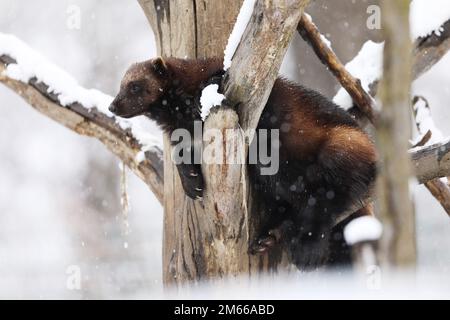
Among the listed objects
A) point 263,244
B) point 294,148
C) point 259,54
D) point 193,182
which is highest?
point 259,54

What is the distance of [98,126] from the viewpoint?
4199 mm

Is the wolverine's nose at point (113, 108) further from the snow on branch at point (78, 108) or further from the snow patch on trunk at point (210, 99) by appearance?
the snow patch on trunk at point (210, 99)

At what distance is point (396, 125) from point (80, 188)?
11.0 m

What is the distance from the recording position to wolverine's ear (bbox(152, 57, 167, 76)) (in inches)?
135

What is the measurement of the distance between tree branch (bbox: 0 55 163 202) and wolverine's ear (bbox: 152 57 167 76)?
2.37ft

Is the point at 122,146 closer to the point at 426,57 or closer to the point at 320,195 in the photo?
the point at 320,195

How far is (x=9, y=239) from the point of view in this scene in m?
11.2

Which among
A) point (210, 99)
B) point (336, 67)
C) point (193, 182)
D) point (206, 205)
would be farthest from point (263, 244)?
point (336, 67)

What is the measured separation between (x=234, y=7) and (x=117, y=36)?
8157 mm

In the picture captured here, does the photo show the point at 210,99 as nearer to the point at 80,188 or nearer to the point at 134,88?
the point at 134,88

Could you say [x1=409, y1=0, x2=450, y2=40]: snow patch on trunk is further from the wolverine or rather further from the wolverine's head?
the wolverine's head

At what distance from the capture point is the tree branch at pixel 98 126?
4.06 m

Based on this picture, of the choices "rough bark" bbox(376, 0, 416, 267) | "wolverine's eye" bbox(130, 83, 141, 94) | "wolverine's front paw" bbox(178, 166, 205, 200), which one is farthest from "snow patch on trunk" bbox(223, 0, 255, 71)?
"rough bark" bbox(376, 0, 416, 267)
